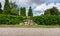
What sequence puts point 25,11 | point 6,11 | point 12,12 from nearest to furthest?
point 6,11 < point 12,12 < point 25,11

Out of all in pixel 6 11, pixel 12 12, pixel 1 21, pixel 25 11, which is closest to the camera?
pixel 1 21

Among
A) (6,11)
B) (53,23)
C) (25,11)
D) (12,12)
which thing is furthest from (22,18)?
(25,11)

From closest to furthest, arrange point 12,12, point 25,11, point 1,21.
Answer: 1. point 1,21
2. point 12,12
3. point 25,11

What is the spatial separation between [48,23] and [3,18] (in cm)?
839

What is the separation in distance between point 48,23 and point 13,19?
6569mm

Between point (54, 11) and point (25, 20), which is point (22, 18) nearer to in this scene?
point (25, 20)

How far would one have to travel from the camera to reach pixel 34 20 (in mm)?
33844

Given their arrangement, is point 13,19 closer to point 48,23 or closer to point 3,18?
point 3,18

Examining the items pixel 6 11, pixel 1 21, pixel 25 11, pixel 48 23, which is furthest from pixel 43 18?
pixel 25 11

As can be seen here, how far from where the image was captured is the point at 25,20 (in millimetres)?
33562

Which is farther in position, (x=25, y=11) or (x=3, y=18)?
(x=25, y=11)

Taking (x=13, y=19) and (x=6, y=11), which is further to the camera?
(x=6, y=11)

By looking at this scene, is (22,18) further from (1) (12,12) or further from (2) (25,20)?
(1) (12,12)

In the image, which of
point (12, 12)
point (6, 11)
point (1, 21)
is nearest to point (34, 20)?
point (1, 21)
